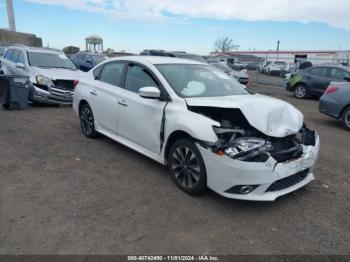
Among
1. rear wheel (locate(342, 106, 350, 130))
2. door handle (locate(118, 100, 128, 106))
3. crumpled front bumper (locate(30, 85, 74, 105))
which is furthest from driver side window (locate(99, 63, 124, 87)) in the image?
rear wheel (locate(342, 106, 350, 130))

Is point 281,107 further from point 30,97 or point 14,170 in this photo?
point 30,97

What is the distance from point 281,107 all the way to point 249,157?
3.12 feet

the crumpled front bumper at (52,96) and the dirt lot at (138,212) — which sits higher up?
the crumpled front bumper at (52,96)

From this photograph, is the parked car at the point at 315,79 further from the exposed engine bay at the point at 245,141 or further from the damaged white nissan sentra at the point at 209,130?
the exposed engine bay at the point at 245,141

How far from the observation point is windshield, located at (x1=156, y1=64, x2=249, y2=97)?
4434 mm

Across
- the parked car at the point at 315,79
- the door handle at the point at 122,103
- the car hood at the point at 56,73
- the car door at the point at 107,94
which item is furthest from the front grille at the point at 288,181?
the parked car at the point at 315,79

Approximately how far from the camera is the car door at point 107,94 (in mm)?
5250

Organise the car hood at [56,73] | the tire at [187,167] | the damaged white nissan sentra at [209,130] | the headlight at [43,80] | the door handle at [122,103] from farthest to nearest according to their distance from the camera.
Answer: the car hood at [56,73], the headlight at [43,80], the door handle at [122,103], the tire at [187,167], the damaged white nissan sentra at [209,130]

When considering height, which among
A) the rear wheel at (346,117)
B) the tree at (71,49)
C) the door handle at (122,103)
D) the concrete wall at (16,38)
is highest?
the concrete wall at (16,38)

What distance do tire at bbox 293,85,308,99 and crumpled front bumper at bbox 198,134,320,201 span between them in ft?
37.0

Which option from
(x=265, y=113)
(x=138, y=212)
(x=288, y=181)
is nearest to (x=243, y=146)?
(x=265, y=113)

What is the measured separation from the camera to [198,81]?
469cm

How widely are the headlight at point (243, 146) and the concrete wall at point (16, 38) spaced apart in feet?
117

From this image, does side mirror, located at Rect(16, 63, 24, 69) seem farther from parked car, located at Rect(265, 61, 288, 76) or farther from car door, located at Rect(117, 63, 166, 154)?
parked car, located at Rect(265, 61, 288, 76)
